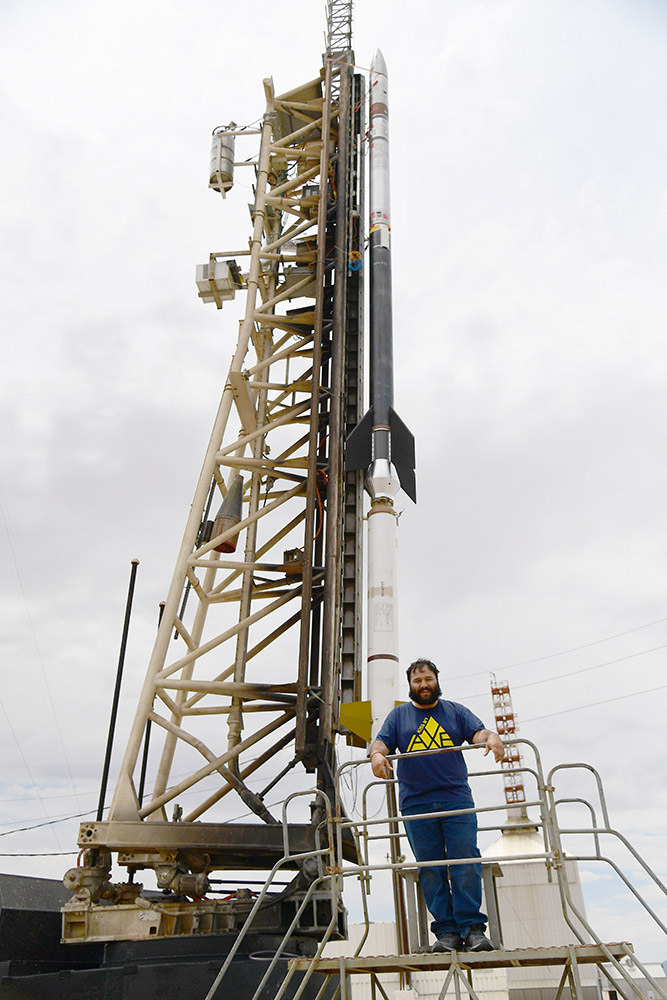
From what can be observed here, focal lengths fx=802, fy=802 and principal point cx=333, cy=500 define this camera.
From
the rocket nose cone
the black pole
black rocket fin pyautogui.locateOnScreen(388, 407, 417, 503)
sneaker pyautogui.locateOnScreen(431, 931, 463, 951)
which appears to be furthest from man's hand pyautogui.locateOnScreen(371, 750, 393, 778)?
the rocket nose cone

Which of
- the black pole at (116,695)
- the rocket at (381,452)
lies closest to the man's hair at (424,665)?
the rocket at (381,452)

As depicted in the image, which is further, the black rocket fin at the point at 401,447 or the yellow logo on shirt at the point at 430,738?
the black rocket fin at the point at 401,447

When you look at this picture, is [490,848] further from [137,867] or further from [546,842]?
[546,842]

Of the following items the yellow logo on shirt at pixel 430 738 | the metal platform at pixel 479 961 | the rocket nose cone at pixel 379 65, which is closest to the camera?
the metal platform at pixel 479 961

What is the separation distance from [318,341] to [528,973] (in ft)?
106

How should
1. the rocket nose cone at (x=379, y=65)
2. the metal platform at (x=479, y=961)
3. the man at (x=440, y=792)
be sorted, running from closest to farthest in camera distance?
the metal platform at (x=479, y=961) < the man at (x=440, y=792) < the rocket nose cone at (x=379, y=65)

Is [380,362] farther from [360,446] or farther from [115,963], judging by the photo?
[115,963]

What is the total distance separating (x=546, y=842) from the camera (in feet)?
18.1

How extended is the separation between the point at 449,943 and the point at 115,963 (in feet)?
14.3

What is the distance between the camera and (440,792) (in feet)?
20.1

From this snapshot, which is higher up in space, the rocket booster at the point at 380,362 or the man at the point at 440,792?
the rocket booster at the point at 380,362

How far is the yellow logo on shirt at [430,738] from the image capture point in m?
6.27

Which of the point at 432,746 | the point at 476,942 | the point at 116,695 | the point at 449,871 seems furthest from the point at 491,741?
the point at 116,695

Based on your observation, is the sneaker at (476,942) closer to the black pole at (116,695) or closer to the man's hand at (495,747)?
the man's hand at (495,747)
